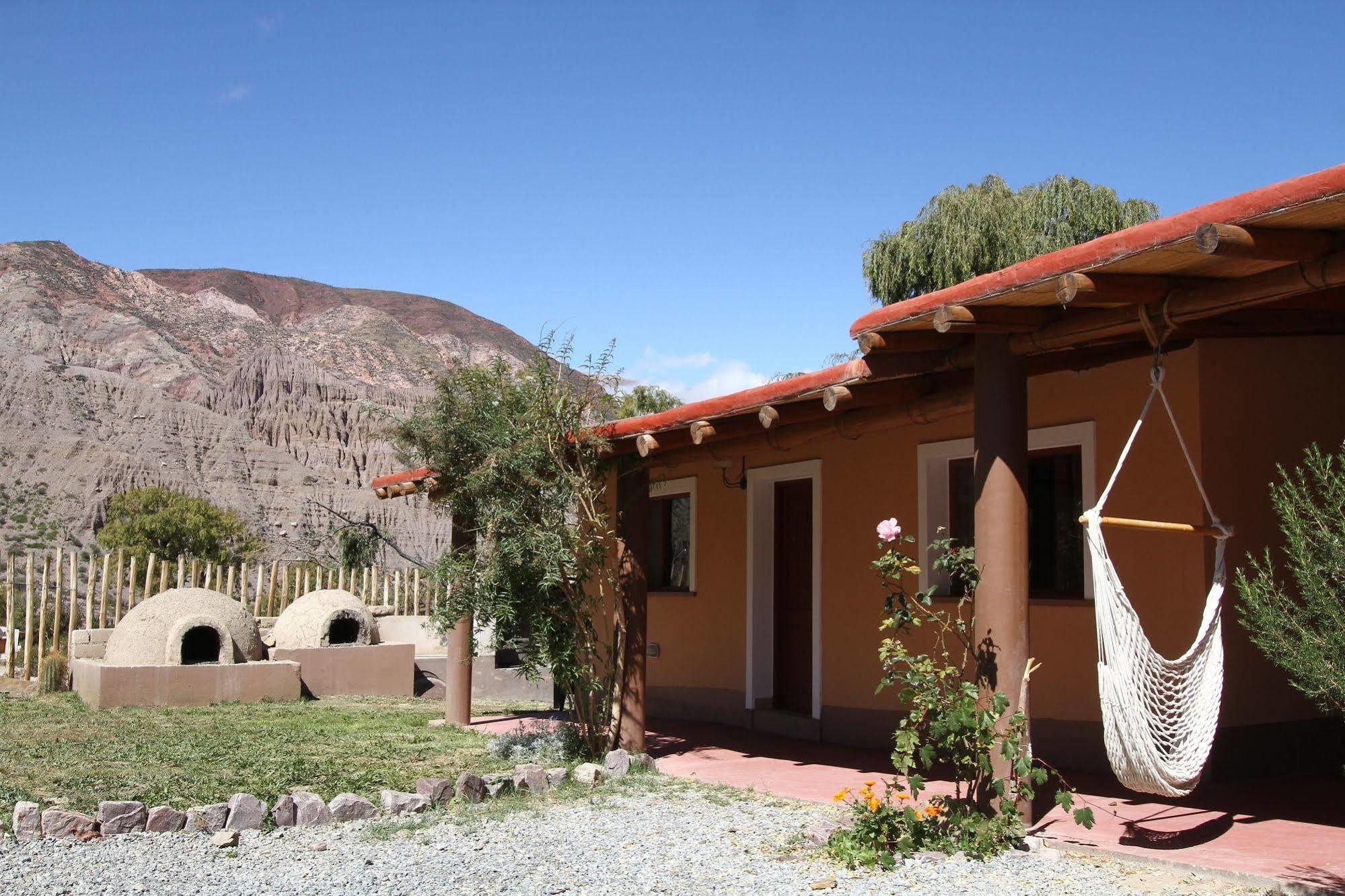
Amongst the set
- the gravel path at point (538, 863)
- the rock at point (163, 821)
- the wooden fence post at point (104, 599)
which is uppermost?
the wooden fence post at point (104, 599)

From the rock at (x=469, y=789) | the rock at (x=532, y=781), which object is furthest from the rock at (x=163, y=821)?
the rock at (x=532, y=781)

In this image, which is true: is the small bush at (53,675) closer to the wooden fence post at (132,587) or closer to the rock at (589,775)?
the wooden fence post at (132,587)

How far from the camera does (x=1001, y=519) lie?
5.23 metres

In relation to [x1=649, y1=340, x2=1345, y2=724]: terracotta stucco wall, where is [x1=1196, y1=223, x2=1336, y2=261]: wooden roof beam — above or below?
above

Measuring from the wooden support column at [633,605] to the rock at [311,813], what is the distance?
8.31ft

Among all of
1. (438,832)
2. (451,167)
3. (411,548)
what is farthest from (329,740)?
(411,548)

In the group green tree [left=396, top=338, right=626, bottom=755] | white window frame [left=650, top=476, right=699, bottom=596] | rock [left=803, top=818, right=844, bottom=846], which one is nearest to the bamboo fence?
white window frame [left=650, top=476, right=699, bottom=596]

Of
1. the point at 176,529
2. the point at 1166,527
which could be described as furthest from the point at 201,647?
the point at 176,529

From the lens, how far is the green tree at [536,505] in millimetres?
7328

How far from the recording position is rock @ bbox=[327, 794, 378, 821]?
590 cm

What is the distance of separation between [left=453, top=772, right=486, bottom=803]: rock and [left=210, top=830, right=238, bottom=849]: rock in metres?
1.28

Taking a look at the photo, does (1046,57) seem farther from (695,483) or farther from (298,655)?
(298,655)

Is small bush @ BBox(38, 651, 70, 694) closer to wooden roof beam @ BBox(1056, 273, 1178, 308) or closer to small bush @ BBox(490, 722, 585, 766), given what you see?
small bush @ BBox(490, 722, 585, 766)

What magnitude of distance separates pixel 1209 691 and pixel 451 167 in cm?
2555
